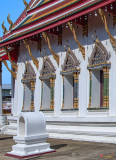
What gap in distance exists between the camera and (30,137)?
908 cm

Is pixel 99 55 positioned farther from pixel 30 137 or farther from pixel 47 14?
pixel 30 137

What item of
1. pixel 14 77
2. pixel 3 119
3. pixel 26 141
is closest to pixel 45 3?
pixel 14 77

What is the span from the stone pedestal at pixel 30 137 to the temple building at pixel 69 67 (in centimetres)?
363

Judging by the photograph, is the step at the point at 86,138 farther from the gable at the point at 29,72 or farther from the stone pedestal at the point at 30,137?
the gable at the point at 29,72

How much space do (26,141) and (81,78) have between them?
5.90 m

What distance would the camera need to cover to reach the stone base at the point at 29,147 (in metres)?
8.95

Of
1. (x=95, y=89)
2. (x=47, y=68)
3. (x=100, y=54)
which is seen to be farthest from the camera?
(x=47, y=68)

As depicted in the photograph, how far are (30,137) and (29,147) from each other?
1.03ft

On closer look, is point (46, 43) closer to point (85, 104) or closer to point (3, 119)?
point (85, 104)

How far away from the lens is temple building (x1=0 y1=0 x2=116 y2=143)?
1260cm

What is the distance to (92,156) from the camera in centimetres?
864

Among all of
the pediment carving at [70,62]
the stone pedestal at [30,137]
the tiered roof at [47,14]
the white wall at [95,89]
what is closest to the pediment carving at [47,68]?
the pediment carving at [70,62]

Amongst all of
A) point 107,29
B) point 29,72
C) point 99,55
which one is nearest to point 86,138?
point 99,55

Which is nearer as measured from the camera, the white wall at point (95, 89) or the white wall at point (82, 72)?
the white wall at point (82, 72)
